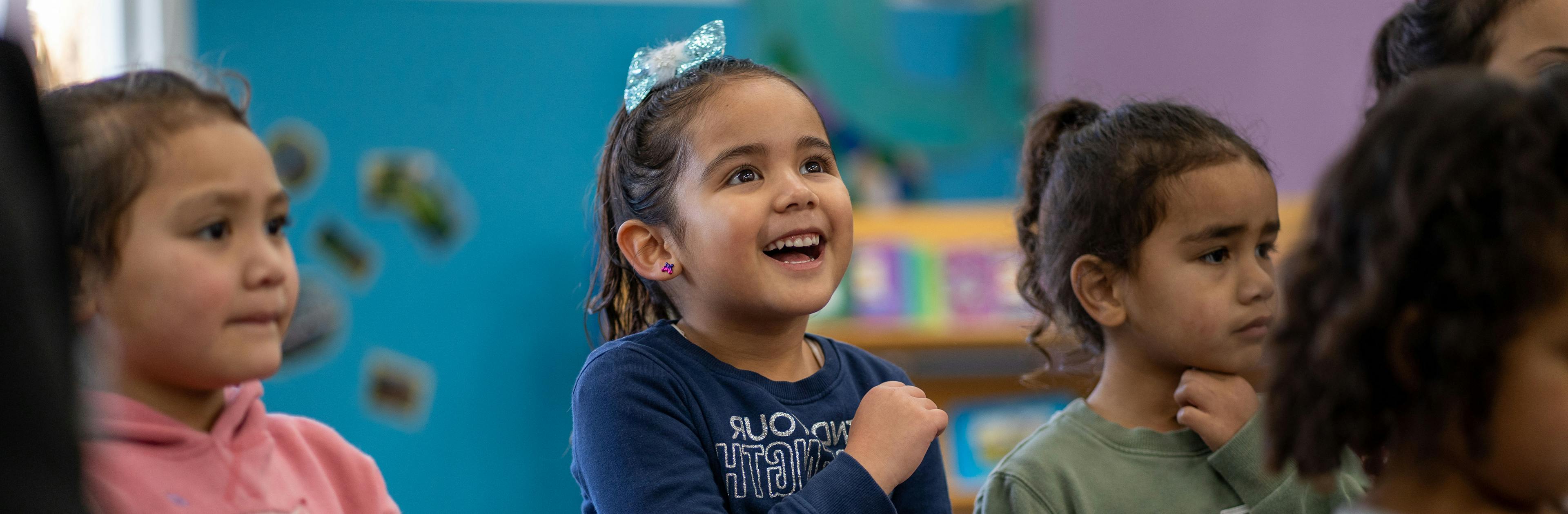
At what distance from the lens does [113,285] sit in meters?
1.09

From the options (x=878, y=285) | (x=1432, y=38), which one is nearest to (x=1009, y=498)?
(x=1432, y=38)

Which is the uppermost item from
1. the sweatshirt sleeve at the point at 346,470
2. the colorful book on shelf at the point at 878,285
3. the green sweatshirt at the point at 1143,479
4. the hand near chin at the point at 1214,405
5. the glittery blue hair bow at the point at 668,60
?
the glittery blue hair bow at the point at 668,60

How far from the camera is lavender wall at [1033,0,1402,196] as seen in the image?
348cm

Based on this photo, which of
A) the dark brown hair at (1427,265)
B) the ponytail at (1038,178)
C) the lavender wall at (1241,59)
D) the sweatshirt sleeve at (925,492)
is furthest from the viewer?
the lavender wall at (1241,59)

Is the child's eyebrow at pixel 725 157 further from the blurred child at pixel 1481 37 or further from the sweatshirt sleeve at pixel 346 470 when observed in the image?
the blurred child at pixel 1481 37

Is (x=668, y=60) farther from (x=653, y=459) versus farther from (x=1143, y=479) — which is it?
(x=1143, y=479)

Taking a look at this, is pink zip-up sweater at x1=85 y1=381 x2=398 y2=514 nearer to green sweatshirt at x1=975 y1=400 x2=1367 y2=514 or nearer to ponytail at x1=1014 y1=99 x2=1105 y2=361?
green sweatshirt at x1=975 y1=400 x2=1367 y2=514

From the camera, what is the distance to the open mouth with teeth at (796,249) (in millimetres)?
1418

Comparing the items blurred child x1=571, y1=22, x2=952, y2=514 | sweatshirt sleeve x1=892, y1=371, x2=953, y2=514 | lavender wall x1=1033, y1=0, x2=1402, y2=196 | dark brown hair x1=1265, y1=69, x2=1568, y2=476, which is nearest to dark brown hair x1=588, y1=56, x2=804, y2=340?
blurred child x1=571, y1=22, x2=952, y2=514

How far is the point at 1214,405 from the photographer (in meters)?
1.48

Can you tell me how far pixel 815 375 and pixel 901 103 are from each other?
299cm

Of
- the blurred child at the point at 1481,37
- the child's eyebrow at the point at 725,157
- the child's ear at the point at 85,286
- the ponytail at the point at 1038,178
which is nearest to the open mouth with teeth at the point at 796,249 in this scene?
the child's eyebrow at the point at 725,157

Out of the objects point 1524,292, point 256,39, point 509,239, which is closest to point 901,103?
point 509,239

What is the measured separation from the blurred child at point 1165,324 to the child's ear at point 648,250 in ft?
1.62
